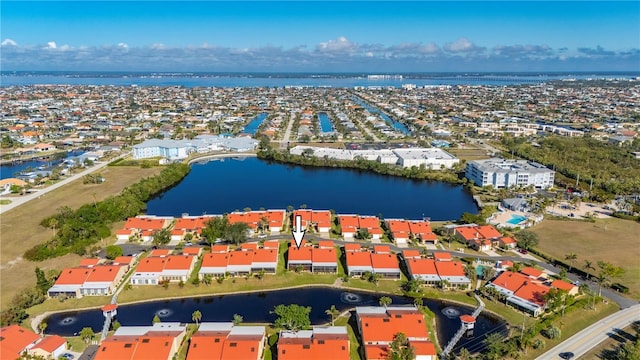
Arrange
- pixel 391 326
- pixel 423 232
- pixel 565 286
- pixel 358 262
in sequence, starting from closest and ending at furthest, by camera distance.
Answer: pixel 391 326 → pixel 565 286 → pixel 358 262 → pixel 423 232

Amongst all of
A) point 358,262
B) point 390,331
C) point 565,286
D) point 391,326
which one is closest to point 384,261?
point 358,262

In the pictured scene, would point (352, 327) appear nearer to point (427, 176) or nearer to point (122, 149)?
point (427, 176)

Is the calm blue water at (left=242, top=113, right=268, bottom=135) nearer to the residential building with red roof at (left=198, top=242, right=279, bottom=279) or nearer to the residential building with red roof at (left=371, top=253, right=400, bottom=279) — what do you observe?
the residential building with red roof at (left=198, top=242, right=279, bottom=279)

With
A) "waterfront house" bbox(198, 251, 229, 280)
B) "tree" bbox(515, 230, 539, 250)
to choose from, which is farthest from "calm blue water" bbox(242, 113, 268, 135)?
"tree" bbox(515, 230, 539, 250)

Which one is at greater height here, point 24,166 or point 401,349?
point 24,166

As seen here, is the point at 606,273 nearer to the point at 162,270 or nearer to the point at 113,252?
the point at 162,270

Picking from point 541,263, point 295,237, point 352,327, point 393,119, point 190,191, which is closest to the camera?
point 352,327

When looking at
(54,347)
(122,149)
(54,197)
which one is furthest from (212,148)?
(54,347)

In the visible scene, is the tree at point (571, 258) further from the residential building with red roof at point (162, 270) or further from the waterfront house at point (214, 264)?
the residential building with red roof at point (162, 270)
